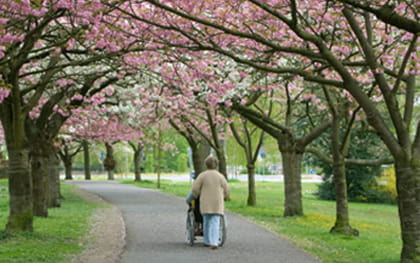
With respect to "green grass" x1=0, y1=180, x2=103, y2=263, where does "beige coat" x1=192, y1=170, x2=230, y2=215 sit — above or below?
above

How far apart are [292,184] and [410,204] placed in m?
10.1

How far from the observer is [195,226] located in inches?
456

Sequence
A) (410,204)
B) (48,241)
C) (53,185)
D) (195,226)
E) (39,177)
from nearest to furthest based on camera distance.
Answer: (410,204) < (195,226) < (48,241) < (39,177) < (53,185)

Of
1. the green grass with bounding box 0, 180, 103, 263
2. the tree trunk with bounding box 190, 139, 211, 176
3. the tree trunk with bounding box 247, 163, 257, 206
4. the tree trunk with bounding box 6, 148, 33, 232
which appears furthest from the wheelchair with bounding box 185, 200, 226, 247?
the tree trunk with bounding box 190, 139, 211, 176

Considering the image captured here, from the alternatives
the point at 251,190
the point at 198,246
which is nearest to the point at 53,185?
the point at 251,190

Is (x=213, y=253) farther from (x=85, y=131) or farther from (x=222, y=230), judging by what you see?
(x=85, y=131)

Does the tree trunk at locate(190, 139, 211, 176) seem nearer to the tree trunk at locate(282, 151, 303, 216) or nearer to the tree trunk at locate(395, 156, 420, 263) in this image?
the tree trunk at locate(282, 151, 303, 216)

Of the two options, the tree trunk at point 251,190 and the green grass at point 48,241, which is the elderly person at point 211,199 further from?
the tree trunk at point 251,190

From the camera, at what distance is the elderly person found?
11031 mm

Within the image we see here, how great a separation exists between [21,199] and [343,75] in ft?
24.4

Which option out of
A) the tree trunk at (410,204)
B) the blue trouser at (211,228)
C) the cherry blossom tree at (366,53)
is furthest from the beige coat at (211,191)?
the tree trunk at (410,204)

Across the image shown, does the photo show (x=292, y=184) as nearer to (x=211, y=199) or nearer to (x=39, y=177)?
(x=39, y=177)

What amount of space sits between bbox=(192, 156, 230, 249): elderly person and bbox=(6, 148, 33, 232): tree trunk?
400cm

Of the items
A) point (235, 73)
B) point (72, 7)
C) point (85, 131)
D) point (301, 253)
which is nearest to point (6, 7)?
point (72, 7)
